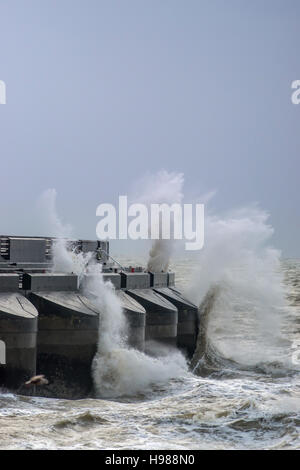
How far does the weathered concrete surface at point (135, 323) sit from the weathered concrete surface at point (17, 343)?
4991mm

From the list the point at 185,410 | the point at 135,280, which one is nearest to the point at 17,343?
the point at 185,410

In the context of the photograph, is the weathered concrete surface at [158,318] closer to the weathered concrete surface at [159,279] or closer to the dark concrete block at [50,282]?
the weathered concrete surface at [159,279]

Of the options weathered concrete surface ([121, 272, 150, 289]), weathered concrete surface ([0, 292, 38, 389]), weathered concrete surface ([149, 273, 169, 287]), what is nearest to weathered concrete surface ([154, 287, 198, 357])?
weathered concrete surface ([149, 273, 169, 287])

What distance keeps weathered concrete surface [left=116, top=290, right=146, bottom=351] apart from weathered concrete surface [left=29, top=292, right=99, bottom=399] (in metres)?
2.67

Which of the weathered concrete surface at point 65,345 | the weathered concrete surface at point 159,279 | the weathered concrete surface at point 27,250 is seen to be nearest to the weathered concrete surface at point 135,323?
the weathered concrete surface at point 65,345

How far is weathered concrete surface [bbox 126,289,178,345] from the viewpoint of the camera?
32234 mm

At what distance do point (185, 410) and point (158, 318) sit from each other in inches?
303

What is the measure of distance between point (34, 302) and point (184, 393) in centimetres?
573

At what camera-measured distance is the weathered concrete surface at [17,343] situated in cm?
2456
